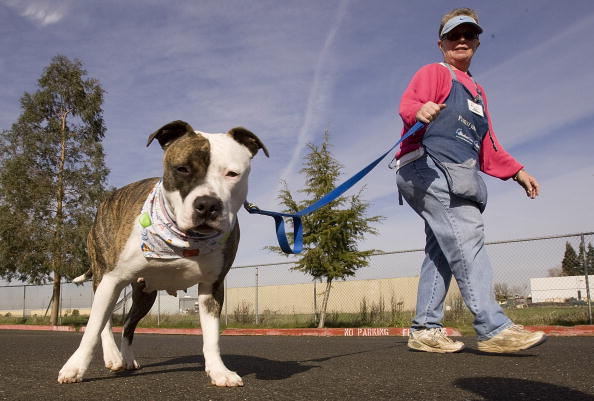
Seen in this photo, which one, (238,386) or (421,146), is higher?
(421,146)

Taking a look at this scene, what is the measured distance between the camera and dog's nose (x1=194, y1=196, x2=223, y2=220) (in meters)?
2.66

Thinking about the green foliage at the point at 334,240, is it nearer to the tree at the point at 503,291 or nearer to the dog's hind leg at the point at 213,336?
the tree at the point at 503,291

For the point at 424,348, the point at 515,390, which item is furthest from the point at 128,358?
the point at 515,390

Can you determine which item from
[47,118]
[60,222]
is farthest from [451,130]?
[47,118]

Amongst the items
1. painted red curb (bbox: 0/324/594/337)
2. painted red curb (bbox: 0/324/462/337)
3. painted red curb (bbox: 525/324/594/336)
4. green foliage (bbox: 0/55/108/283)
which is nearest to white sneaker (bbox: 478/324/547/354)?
painted red curb (bbox: 0/324/594/337)

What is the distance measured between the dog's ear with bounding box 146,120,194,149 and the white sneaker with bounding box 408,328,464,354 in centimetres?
279

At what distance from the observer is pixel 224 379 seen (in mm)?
2875

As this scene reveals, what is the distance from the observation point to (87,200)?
2092cm

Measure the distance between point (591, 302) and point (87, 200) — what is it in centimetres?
1790

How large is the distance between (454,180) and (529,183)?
0.92m

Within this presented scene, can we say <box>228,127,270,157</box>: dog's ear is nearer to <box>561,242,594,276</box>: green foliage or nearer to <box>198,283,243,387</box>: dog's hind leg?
<box>198,283,243,387</box>: dog's hind leg

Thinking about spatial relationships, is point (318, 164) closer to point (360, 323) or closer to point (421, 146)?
point (360, 323)

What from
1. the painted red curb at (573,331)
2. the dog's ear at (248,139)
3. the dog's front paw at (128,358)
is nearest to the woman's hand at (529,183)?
the dog's ear at (248,139)

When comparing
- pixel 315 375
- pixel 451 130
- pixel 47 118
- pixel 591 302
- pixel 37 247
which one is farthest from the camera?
pixel 47 118
